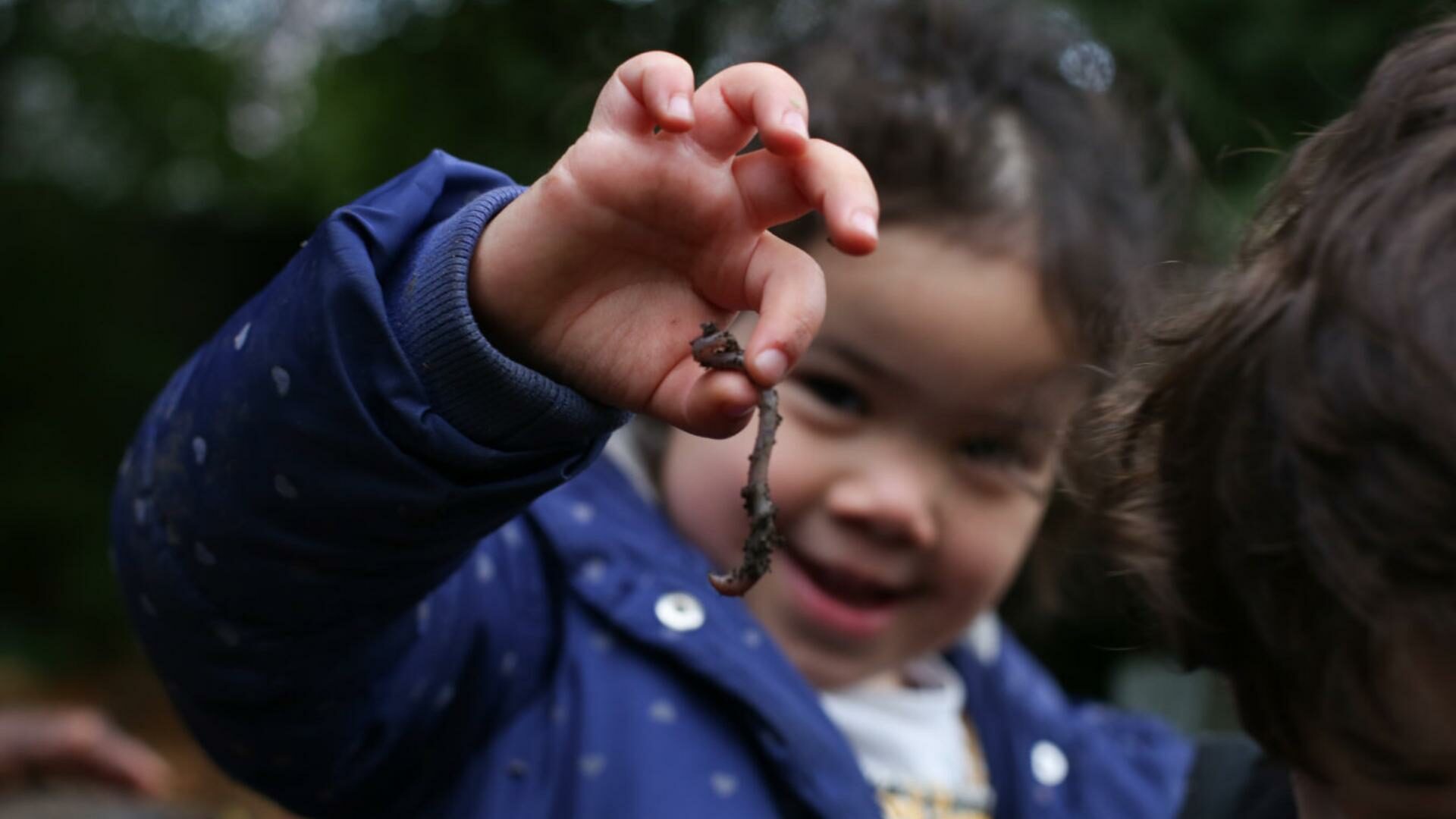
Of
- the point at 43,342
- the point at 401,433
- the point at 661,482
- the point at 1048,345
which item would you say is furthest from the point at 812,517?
the point at 43,342

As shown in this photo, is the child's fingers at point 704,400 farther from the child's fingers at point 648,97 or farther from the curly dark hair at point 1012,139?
the curly dark hair at point 1012,139

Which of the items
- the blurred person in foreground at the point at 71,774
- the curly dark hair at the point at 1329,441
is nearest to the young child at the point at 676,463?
the curly dark hair at the point at 1329,441

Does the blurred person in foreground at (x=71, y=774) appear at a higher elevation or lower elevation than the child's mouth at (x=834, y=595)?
lower

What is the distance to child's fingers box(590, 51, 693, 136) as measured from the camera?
940 mm

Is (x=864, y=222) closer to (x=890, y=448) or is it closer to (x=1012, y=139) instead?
(x=890, y=448)

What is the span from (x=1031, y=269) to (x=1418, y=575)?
37.8 inches

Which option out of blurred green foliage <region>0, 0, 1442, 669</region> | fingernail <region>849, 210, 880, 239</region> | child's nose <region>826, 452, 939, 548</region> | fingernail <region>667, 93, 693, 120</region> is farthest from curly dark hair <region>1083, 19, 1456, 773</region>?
blurred green foliage <region>0, 0, 1442, 669</region>

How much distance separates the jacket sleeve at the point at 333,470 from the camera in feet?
3.47

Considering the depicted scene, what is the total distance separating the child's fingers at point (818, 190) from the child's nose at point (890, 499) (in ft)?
2.20

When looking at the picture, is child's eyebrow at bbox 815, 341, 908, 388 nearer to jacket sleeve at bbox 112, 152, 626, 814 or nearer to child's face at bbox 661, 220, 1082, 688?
child's face at bbox 661, 220, 1082, 688

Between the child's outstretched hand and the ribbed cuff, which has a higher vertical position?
the child's outstretched hand

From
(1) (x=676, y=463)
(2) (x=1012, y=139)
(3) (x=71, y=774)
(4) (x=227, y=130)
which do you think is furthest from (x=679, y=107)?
(4) (x=227, y=130)

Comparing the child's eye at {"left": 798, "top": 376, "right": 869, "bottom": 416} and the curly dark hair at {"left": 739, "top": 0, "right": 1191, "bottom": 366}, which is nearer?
the child's eye at {"left": 798, "top": 376, "right": 869, "bottom": 416}

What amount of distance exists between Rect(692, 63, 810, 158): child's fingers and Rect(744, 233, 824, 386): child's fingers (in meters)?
0.08
